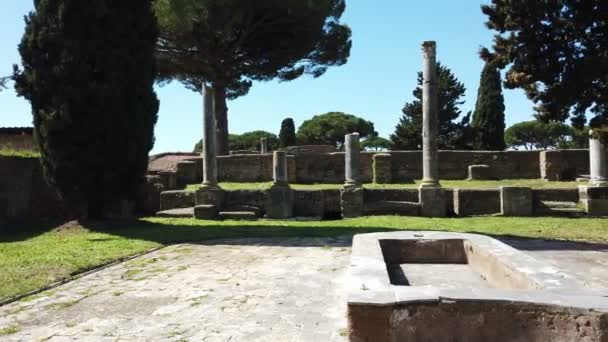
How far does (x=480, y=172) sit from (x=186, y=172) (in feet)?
39.9

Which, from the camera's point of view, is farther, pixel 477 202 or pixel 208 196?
pixel 208 196

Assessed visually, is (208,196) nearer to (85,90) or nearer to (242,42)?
(85,90)

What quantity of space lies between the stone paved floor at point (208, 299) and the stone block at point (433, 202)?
19.3 feet

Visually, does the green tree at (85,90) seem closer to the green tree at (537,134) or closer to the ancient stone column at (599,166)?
the ancient stone column at (599,166)

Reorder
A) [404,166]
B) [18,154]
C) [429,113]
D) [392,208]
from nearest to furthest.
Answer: [18,154], [392,208], [429,113], [404,166]

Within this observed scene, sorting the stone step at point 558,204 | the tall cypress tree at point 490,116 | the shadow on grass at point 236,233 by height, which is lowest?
the shadow on grass at point 236,233

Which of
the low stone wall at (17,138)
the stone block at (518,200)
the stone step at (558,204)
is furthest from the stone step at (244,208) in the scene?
the stone step at (558,204)

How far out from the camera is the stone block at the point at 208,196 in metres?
15.3

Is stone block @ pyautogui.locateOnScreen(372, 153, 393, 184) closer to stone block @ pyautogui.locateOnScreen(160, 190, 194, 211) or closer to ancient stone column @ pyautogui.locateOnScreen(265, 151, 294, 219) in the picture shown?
ancient stone column @ pyautogui.locateOnScreen(265, 151, 294, 219)

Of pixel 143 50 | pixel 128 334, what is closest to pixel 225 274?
pixel 128 334

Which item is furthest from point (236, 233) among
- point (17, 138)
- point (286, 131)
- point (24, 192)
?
point (286, 131)

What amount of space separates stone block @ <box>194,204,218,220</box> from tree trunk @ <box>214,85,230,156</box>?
10.6m

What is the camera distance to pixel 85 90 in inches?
460

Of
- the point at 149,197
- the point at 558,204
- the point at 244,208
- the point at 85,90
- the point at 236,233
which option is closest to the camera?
the point at 236,233
